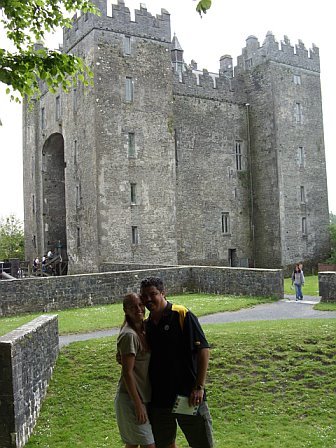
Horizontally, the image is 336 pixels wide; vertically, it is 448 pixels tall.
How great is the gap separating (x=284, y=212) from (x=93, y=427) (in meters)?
25.0

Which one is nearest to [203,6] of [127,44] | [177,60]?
[127,44]

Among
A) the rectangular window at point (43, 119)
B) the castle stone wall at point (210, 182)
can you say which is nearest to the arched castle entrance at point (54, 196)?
the rectangular window at point (43, 119)

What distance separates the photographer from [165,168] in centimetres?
2808

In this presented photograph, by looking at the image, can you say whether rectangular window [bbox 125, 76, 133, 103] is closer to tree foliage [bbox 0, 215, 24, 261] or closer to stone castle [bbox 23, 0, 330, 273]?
stone castle [bbox 23, 0, 330, 273]

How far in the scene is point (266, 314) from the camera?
49.0 ft

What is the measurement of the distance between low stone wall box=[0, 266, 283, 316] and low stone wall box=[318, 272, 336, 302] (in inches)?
70.5

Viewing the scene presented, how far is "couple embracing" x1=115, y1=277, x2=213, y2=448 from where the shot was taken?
458cm

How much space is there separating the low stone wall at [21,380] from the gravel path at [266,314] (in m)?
3.53

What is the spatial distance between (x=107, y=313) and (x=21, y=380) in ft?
28.3

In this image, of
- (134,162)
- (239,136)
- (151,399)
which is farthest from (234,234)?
(151,399)

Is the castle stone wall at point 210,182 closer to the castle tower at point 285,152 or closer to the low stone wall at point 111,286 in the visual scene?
the castle tower at point 285,152

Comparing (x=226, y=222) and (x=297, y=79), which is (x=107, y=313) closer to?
(x=226, y=222)

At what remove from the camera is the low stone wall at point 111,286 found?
54.7 ft

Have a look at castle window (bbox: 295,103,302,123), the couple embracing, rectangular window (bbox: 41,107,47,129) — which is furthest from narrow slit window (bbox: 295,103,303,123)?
the couple embracing
